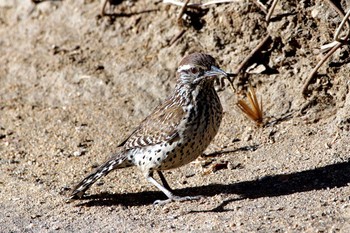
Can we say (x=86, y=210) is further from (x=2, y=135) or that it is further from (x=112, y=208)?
(x=2, y=135)

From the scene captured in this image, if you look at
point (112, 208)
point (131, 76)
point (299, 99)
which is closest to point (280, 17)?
point (299, 99)

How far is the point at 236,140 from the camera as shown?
27.9 ft

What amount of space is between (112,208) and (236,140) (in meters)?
1.68

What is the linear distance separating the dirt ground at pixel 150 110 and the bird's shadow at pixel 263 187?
1 cm

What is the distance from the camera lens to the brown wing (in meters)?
7.30

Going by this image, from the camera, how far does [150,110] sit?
923 centimetres

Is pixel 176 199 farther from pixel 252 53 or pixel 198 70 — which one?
pixel 252 53

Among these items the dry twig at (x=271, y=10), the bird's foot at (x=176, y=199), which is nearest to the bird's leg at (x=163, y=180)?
the bird's foot at (x=176, y=199)

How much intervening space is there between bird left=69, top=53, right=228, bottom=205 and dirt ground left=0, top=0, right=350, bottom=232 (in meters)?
0.28

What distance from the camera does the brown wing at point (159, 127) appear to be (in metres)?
7.30

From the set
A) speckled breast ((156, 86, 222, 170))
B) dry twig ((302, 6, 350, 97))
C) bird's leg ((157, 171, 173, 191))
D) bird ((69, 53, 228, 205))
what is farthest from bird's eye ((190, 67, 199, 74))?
dry twig ((302, 6, 350, 97))

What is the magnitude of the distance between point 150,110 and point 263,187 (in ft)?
7.25

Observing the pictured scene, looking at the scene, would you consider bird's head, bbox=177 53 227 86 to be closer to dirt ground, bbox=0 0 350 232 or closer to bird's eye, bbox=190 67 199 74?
bird's eye, bbox=190 67 199 74

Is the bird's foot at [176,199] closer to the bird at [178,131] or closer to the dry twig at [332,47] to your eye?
the bird at [178,131]
